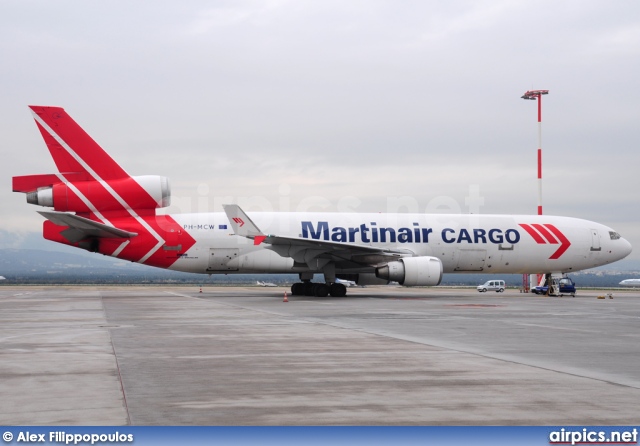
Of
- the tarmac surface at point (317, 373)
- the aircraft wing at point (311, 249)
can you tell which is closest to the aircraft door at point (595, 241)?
the aircraft wing at point (311, 249)

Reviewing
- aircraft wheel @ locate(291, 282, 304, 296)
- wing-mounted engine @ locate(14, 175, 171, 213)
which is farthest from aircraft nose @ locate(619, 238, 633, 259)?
wing-mounted engine @ locate(14, 175, 171, 213)

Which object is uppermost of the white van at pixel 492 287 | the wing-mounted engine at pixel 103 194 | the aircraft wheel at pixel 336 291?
the wing-mounted engine at pixel 103 194

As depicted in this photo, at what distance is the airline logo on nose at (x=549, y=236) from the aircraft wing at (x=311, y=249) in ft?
23.0

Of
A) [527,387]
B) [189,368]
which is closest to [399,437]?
[527,387]

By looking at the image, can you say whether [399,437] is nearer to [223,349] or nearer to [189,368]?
[189,368]

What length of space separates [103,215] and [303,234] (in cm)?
855

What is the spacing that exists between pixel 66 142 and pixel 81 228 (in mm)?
3752

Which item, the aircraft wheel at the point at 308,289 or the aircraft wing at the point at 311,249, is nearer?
the aircraft wing at the point at 311,249

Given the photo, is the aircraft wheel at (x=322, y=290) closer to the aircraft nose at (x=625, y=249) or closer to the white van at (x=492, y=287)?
the aircraft nose at (x=625, y=249)

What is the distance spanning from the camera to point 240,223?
28656mm

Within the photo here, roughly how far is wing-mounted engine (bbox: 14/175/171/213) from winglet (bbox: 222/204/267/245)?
13.3 ft

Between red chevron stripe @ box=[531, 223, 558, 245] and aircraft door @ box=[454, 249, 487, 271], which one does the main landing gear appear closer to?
aircraft door @ box=[454, 249, 487, 271]

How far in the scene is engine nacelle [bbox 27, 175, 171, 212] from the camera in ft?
96.7

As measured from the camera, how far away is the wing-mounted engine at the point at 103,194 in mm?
29470
